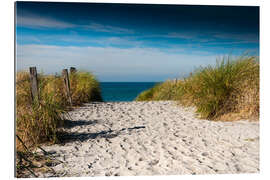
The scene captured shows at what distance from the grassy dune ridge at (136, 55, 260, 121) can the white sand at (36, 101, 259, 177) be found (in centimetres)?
28

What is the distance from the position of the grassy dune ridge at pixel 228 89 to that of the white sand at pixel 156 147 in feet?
0.93

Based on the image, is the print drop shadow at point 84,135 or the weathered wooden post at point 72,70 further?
the weathered wooden post at point 72,70

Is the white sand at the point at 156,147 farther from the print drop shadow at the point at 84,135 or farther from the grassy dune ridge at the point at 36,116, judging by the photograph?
the grassy dune ridge at the point at 36,116

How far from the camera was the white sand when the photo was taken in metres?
2.83

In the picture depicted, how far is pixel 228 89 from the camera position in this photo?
15.1 ft

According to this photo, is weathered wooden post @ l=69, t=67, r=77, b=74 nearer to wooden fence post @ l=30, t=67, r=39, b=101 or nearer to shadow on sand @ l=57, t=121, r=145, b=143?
shadow on sand @ l=57, t=121, r=145, b=143

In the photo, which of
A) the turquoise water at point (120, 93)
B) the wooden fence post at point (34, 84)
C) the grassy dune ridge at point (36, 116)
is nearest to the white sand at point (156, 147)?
the grassy dune ridge at point (36, 116)

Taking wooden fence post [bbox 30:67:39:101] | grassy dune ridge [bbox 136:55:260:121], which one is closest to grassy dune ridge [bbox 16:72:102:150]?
wooden fence post [bbox 30:67:39:101]

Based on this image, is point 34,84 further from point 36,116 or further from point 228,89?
point 228,89

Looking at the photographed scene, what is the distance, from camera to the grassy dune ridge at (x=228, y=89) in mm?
4414
